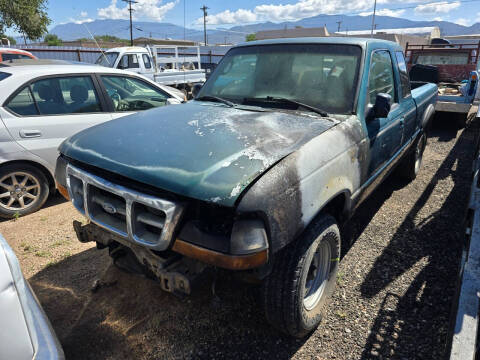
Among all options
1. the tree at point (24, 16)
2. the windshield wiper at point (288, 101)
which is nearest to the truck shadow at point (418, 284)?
the windshield wiper at point (288, 101)

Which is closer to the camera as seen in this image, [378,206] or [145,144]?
[145,144]

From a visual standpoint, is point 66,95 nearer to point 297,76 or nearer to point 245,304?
point 297,76

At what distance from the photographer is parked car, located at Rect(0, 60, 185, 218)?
3910 mm

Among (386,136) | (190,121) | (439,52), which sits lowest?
(386,136)

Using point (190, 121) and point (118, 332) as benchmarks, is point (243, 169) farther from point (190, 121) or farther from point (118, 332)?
Answer: point (118, 332)

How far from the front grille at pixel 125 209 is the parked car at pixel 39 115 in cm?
217

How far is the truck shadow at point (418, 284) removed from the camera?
2.33 meters

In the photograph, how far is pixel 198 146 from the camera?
2027 mm

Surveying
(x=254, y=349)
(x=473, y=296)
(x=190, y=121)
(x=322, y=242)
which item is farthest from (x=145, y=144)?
(x=473, y=296)

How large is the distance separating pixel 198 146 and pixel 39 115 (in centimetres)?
304

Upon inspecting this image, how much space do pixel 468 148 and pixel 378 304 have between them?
561 centimetres

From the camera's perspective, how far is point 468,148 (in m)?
6.77

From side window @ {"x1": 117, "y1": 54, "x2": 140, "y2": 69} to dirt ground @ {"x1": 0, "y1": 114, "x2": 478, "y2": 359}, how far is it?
9118 millimetres

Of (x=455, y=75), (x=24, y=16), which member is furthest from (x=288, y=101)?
(x=24, y=16)
